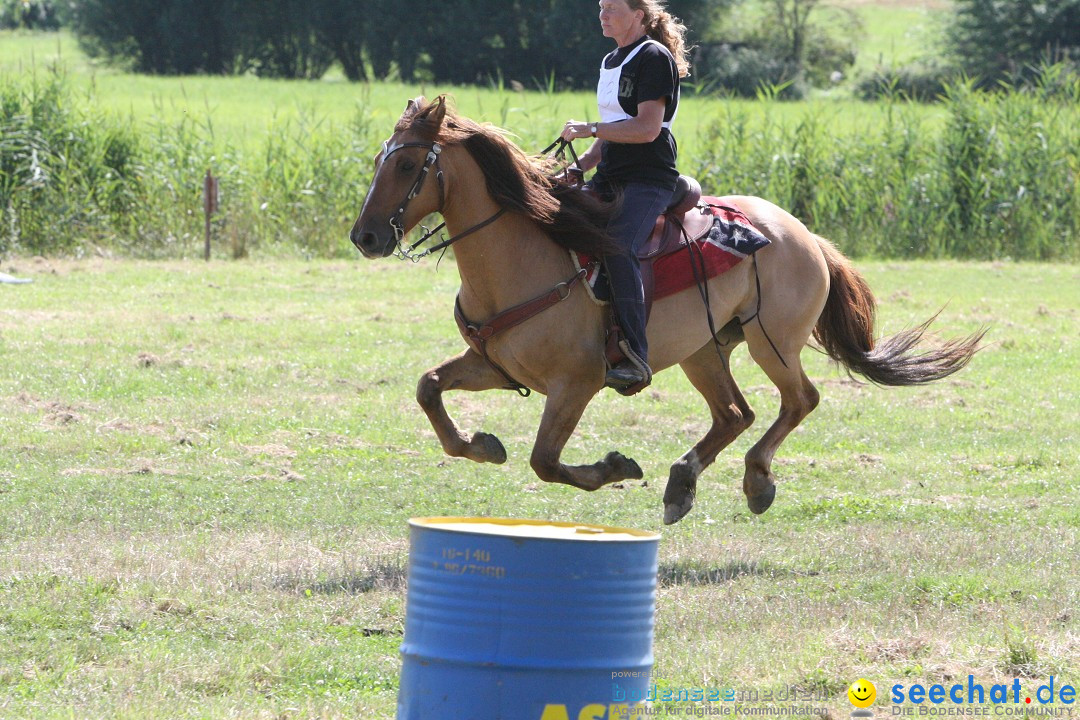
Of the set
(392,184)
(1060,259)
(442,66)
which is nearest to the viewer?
(392,184)

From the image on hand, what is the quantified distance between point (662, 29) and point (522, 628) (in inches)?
168

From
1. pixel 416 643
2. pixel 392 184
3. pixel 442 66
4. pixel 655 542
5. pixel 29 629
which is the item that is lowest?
pixel 29 629

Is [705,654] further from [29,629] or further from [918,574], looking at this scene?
[29,629]

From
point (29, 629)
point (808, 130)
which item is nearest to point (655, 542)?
point (29, 629)

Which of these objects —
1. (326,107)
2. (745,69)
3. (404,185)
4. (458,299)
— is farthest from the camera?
(745,69)

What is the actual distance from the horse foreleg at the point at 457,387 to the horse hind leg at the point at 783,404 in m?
1.83

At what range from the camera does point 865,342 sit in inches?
350

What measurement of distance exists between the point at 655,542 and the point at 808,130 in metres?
19.7

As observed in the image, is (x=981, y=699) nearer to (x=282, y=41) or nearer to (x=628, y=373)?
(x=628, y=373)

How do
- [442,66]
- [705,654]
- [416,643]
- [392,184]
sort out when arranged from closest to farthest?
[416,643] → [705,654] → [392,184] → [442,66]

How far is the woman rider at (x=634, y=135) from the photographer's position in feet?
22.9

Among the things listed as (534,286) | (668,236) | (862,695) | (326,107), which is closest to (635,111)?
(668,236)

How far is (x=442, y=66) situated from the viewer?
57.7m

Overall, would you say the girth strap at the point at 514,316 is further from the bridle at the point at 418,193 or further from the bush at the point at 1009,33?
the bush at the point at 1009,33
